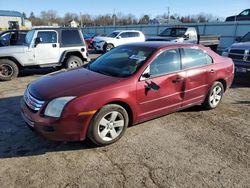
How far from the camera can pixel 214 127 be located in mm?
4699

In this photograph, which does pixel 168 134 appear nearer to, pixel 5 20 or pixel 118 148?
pixel 118 148

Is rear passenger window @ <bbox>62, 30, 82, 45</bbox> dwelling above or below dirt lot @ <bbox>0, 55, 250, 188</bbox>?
above

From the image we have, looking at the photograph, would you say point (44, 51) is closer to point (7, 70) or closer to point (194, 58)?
point (7, 70)

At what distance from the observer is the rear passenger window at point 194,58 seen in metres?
4.81

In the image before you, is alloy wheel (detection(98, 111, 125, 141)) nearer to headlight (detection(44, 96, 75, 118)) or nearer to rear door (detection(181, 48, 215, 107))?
headlight (detection(44, 96, 75, 118))

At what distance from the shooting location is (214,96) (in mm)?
5562

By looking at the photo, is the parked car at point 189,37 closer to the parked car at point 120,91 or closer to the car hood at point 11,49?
the car hood at point 11,49

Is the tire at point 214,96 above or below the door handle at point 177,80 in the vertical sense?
below

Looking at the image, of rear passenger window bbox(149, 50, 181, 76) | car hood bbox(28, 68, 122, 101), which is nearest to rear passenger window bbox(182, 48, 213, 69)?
rear passenger window bbox(149, 50, 181, 76)

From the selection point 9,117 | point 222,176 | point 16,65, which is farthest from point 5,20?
point 222,176

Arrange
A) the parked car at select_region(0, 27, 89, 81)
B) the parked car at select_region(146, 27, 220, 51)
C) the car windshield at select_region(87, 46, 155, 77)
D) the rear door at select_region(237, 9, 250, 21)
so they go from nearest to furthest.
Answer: the car windshield at select_region(87, 46, 155, 77) < the parked car at select_region(0, 27, 89, 81) < the parked car at select_region(146, 27, 220, 51) < the rear door at select_region(237, 9, 250, 21)

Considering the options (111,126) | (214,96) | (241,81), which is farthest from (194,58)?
(241,81)

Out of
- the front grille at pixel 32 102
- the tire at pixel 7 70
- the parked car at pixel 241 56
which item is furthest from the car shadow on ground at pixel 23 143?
the parked car at pixel 241 56

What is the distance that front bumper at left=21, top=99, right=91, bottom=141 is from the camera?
3422 millimetres
